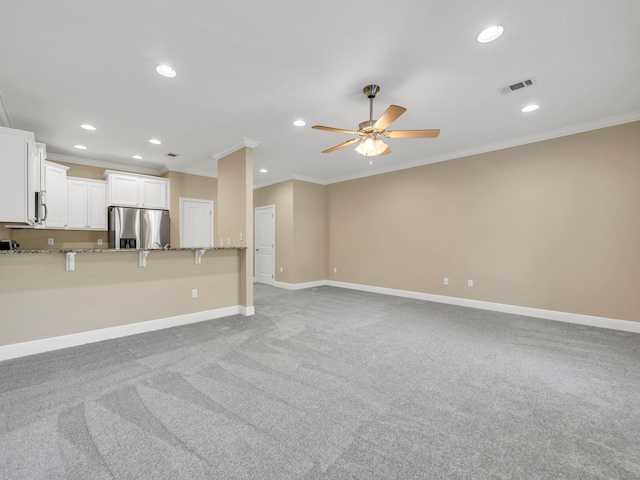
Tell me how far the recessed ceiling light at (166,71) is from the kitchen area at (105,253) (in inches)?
64.8

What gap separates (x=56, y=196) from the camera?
15.6ft

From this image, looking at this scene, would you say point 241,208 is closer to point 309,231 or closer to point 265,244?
point 309,231

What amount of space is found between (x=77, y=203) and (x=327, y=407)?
18.6ft

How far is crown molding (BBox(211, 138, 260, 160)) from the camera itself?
4.41 meters

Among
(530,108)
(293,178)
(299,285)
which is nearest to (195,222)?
(293,178)

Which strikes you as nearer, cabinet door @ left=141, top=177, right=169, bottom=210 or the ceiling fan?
the ceiling fan

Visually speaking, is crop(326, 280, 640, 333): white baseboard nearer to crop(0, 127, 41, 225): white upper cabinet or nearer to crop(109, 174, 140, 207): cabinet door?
crop(109, 174, 140, 207): cabinet door

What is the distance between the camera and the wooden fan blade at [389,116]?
243cm

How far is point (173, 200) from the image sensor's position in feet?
19.6

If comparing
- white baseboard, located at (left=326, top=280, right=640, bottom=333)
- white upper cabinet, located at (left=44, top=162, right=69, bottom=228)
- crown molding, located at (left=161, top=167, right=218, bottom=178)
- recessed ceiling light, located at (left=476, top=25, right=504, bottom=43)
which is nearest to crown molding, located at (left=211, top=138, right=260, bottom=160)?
crown molding, located at (left=161, top=167, right=218, bottom=178)

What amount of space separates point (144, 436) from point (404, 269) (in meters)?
5.09

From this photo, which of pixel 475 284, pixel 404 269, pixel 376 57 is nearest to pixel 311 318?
pixel 404 269

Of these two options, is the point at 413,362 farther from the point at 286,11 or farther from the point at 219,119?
the point at 219,119

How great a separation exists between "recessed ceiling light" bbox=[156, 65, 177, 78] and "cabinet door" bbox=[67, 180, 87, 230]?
379cm
